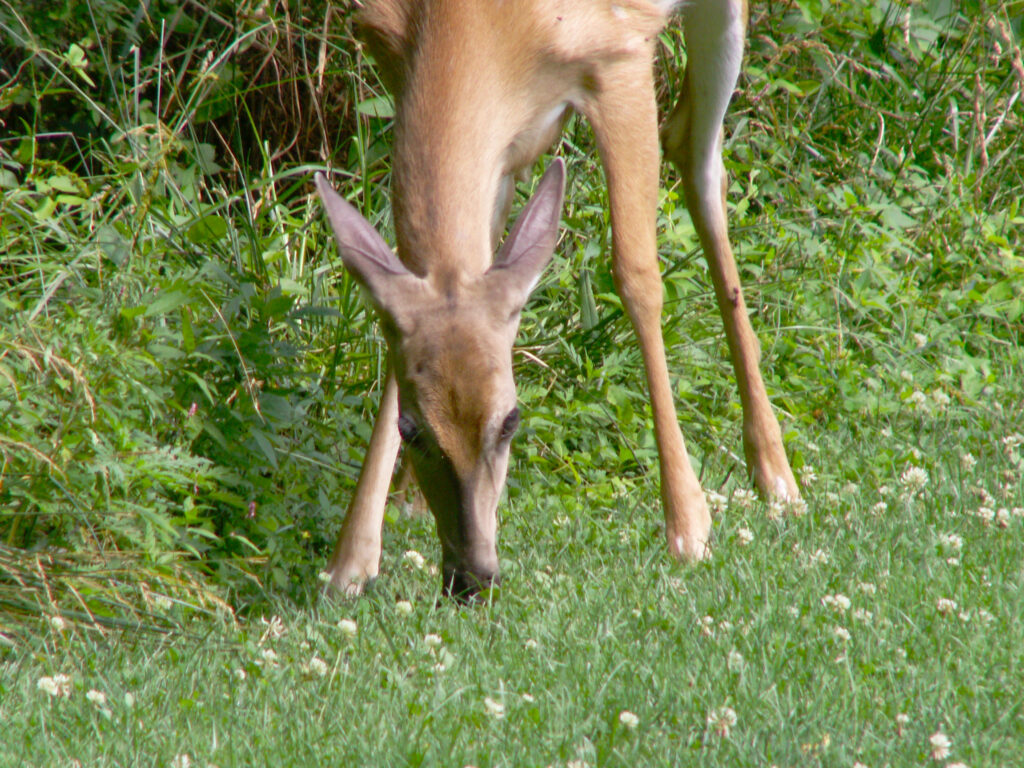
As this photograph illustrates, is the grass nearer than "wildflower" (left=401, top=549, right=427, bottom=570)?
Yes

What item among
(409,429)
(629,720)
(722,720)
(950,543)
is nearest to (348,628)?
(409,429)

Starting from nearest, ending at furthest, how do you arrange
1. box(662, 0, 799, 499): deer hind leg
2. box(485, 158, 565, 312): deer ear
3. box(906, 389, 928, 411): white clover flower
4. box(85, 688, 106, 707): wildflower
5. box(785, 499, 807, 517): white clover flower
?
box(85, 688, 106, 707): wildflower → box(485, 158, 565, 312): deer ear → box(785, 499, 807, 517): white clover flower → box(662, 0, 799, 499): deer hind leg → box(906, 389, 928, 411): white clover flower

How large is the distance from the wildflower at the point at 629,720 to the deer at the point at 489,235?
938 mm

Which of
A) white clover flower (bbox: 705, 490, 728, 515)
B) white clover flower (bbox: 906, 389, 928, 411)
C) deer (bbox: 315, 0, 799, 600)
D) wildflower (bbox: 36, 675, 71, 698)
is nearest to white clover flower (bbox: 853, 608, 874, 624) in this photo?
deer (bbox: 315, 0, 799, 600)

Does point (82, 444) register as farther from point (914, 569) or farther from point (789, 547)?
point (914, 569)

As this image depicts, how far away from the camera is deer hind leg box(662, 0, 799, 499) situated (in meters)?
4.70

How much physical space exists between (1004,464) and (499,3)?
231 centimetres

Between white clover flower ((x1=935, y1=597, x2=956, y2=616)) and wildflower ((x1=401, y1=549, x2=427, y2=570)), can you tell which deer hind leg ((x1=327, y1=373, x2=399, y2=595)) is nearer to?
wildflower ((x1=401, y1=549, x2=427, y2=570))


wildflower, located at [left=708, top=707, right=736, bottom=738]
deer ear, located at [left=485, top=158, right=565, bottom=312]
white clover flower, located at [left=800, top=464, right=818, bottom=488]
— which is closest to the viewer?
wildflower, located at [left=708, top=707, right=736, bottom=738]

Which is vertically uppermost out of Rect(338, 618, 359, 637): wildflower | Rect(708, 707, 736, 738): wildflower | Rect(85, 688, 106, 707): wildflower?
Rect(708, 707, 736, 738): wildflower

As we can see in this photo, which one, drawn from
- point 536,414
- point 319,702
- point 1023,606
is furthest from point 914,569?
point 536,414

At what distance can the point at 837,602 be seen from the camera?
3035 mm

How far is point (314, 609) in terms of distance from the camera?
3814 mm

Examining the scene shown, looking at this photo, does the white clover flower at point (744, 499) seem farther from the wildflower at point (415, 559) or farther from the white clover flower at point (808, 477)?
the wildflower at point (415, 559)
